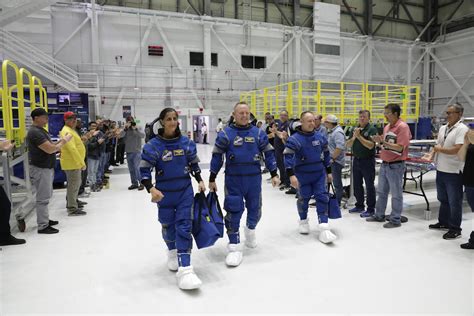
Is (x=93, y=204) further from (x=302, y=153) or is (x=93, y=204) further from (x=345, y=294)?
(x=345, y=294)

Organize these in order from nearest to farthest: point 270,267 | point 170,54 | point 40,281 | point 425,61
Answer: point 40,281 < point 270,267 < point 170,54 < point 425,61

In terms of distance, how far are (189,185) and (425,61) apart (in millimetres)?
25082

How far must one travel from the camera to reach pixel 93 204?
6.78 meters

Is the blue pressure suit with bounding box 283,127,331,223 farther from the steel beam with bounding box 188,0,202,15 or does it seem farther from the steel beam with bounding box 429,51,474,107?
the steel beam with bounding box 429,51,474,107

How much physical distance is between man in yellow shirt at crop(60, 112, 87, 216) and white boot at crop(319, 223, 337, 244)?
12.7ft

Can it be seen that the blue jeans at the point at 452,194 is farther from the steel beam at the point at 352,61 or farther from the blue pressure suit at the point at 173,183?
the steel beam at the point at 352,61

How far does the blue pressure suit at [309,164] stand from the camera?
14.7 ft

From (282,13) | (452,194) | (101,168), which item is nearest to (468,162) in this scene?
(452,194)

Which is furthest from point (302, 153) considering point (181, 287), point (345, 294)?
point (181, 287)

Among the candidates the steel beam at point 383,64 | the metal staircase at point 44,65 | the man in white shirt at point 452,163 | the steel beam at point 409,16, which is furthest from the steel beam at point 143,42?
the steel beam at point 409,16

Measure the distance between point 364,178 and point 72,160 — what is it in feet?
15.2

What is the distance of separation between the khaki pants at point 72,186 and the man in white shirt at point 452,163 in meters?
5.28

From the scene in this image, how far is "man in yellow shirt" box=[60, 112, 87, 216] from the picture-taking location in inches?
219

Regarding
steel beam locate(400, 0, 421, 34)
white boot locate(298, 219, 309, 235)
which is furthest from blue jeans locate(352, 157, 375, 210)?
steel beam locate(400, 0, 421, 34)
